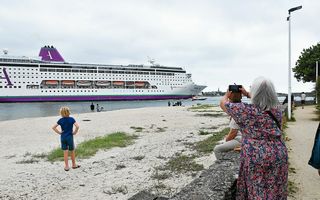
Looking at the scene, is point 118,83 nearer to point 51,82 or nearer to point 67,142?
point 51,82

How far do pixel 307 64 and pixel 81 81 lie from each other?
61.1 m

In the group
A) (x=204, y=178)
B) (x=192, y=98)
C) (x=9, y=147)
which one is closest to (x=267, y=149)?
(x=204, y=178)

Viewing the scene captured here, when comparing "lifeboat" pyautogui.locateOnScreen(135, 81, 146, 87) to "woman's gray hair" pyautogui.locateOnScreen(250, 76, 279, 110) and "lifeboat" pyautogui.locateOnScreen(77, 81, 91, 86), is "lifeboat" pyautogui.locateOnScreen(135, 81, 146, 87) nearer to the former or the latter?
"lifeboat" pyautogui.locateOnScreen(77, 81, 91, 86)

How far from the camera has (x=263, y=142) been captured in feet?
8.16

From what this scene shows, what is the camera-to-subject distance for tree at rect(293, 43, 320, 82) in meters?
30.8

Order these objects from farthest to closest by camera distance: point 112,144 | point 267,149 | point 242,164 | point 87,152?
point 112,144
point 87,152
point 242,164
point 267,149

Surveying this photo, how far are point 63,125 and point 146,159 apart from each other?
2.61 m

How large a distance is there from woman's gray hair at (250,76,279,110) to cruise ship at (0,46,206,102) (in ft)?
252

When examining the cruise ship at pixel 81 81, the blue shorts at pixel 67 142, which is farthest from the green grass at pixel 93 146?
the cruise ship at pixel 81 81

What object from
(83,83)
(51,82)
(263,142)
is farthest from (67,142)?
(83,83)

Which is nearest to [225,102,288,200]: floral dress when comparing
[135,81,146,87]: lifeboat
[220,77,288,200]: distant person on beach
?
[220,77,288,200]: distant person on beach

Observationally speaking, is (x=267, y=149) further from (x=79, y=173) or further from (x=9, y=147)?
(x=9, y=147)

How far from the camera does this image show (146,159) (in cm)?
845

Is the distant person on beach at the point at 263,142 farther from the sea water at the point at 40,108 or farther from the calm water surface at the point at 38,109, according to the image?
the calm water surface at the point at 38,109
